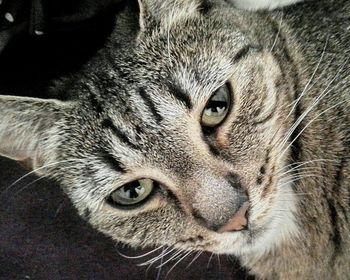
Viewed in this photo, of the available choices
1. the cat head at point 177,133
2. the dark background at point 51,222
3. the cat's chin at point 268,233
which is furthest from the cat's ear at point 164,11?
the cat's chin at point 268,233

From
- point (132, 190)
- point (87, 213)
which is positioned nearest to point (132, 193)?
point (132, 190)

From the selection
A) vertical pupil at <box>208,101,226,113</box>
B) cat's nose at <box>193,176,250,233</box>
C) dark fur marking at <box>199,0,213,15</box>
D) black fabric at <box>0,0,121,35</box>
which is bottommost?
cat's nose at <box>193,176,250,233</box>

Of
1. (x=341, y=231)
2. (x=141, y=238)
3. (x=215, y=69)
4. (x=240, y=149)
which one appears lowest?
(x=141, y=238)

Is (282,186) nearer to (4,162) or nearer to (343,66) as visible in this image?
(343,66)

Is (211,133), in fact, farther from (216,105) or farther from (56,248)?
(56,248)

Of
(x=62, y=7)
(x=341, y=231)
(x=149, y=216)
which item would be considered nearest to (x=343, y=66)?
(x=341, y=231)

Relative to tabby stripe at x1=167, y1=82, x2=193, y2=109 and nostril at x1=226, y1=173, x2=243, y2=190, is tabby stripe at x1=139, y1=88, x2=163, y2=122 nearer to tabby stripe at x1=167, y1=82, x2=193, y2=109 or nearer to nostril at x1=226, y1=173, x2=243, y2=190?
tabby stripe at x1=167, y1=82, x2=193, y2=109

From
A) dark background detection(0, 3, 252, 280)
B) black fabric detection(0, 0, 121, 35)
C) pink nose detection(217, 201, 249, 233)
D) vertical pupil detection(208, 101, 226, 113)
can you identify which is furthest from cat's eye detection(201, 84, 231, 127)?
black fabric detection(0, 0, 121, 35)

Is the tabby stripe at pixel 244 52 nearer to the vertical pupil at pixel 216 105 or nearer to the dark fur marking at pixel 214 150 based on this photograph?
the vertical pupil at pixel 216 105
